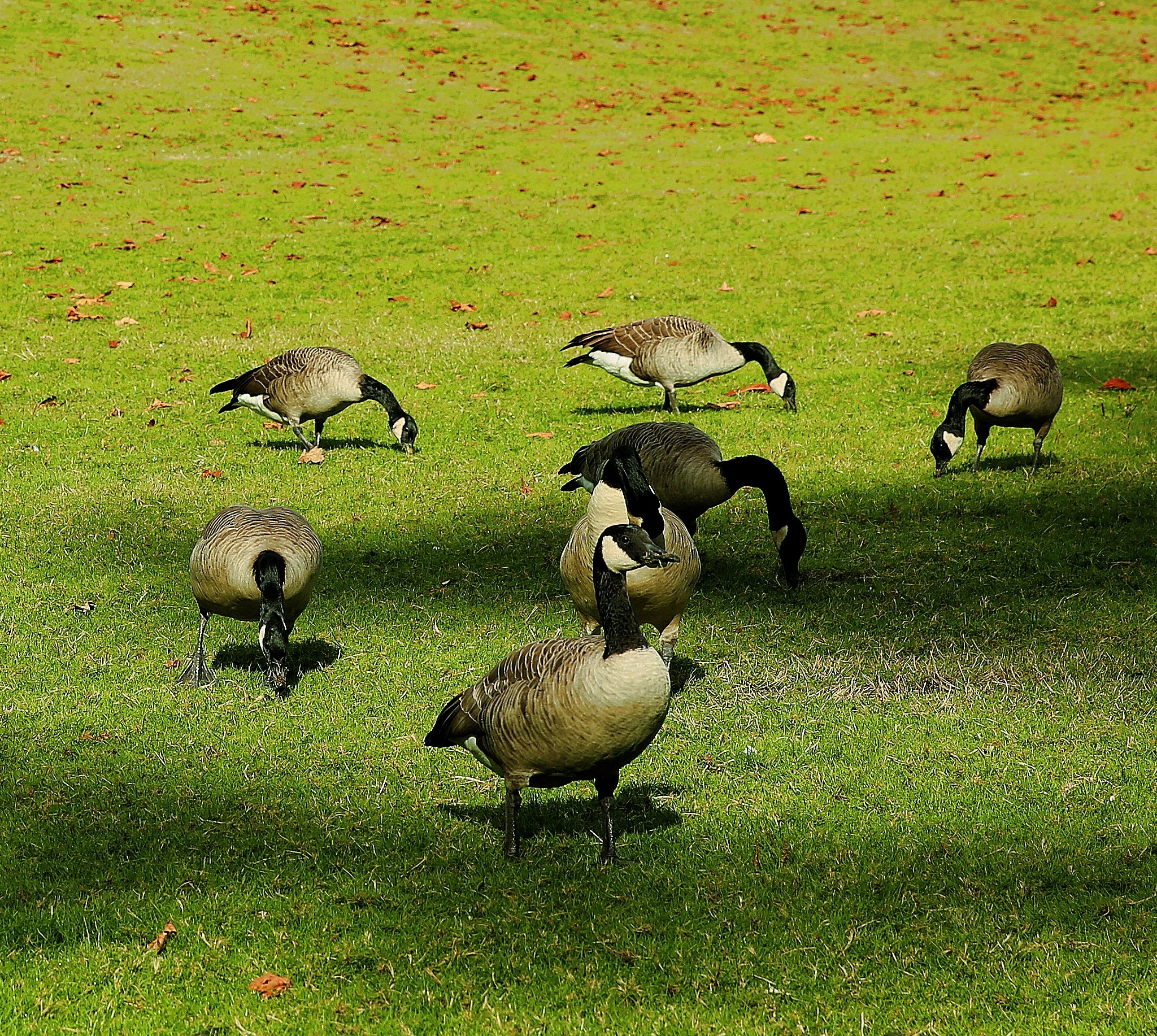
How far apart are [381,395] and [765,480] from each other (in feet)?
17.2

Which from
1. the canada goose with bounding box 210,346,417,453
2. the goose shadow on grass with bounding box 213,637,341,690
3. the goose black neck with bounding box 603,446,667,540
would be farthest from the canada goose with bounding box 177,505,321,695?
the canada goose with bounding box 210,346,417,453

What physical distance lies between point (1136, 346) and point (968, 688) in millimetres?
10316

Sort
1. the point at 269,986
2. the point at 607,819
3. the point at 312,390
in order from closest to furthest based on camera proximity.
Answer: the point at 269,986
the point at 607,819
the point at 312,390

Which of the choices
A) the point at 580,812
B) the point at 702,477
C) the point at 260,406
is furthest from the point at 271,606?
the point at 260,406

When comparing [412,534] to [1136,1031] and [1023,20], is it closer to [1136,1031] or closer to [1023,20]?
[1136,1031]

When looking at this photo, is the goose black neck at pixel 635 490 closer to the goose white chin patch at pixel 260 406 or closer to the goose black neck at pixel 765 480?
the goose black neck at pixel 765 480

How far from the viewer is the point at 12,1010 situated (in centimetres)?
476

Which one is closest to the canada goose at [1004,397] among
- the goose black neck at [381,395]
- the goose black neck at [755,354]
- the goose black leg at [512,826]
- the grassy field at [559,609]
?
the grassy field at [559,609]

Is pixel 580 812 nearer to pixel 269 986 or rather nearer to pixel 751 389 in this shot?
pixel 269 986

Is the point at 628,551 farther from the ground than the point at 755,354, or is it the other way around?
the point at 628,551

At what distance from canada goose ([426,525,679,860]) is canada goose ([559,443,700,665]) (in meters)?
1.12

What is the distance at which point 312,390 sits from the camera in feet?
40.2

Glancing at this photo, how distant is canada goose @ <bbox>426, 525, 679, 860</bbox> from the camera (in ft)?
16.7

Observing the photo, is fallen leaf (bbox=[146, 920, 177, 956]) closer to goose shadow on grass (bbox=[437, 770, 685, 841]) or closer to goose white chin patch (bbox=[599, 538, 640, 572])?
goose shadow on grass (bbox=[437, 770, 685, 841])
